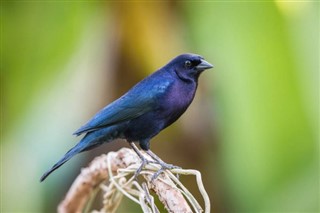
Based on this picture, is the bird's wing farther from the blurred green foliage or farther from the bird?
the blurred green foliage

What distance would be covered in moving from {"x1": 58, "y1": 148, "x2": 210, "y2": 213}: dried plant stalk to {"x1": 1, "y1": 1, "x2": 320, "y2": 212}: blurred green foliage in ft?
4.48

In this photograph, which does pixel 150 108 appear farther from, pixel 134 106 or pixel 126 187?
pixel 126 187

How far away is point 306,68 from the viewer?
11.0 feet

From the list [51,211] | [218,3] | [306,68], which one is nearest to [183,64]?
[306,68]

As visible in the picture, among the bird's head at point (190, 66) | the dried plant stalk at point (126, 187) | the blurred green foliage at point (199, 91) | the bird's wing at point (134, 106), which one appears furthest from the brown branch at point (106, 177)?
the blurred green foliage at point (199, 91)

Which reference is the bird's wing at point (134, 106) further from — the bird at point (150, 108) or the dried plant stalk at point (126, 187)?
the dried plant stalk at point (126, 187)

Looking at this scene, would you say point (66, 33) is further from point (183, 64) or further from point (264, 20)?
point (183, 64)

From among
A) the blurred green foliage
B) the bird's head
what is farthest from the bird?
the blurred green foliage

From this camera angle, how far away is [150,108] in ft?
7.14

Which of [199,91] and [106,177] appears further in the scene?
[199,91]

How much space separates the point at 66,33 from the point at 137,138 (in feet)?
5.77

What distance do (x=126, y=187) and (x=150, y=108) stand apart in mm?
328

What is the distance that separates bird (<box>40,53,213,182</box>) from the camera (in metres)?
2.12

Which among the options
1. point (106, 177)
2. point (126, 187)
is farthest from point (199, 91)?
point (126, 187)
